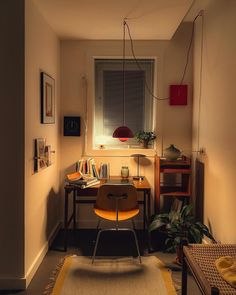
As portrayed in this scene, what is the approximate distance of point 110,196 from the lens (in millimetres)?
3086

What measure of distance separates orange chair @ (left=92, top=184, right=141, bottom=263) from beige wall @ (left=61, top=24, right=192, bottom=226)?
0.86 metres

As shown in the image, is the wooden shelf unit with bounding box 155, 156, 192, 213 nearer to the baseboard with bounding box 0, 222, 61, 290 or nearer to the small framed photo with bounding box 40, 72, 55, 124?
the small framed photo with bounding box 40, 72, 55, 124

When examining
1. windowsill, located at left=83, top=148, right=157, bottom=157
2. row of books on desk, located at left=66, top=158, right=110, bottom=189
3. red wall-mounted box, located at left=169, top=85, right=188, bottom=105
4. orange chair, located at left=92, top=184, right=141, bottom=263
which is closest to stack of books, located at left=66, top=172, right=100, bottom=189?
row of books on desk, located at left=66, top=158, right=110, bottom=189

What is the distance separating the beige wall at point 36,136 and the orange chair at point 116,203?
55 centimetres

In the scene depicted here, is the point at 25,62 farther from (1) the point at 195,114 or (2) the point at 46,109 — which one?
(1) the point at 195,114

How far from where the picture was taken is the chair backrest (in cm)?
307

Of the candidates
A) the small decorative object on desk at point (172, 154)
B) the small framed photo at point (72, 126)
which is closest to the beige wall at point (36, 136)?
the small framed photo at point (72, 126)

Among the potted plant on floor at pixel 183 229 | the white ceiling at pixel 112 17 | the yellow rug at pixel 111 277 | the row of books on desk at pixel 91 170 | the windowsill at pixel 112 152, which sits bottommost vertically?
the yellow rug at pixel 111 277

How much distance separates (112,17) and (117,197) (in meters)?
1.74

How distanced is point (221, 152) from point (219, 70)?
2.42 feet

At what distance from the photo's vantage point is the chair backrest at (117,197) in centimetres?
307
